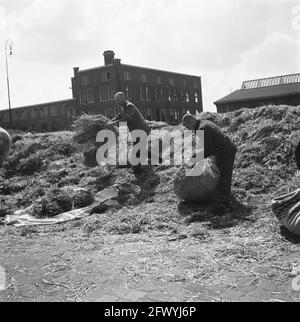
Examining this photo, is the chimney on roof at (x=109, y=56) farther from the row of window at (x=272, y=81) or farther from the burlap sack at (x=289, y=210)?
the burlap sack at (x=289, y=210)

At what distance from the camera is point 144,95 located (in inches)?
2215

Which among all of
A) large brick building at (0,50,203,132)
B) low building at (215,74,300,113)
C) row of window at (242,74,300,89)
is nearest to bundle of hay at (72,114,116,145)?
low building at (215,74,300,113)

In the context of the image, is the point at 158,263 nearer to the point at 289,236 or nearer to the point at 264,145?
the point at 289,236

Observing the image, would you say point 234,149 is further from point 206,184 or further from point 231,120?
point 231,120

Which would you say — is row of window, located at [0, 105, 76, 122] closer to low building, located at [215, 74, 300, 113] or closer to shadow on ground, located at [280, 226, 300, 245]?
low building, located at [215, 74, 300, 113]

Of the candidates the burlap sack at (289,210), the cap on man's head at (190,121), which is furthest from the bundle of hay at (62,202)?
the burlap sack at (289,210)

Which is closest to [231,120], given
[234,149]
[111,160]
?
[111,160]

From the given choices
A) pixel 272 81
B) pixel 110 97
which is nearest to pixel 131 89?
pixel 110 97

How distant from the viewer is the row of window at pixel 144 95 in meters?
53.1

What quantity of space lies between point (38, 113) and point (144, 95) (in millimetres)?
14532

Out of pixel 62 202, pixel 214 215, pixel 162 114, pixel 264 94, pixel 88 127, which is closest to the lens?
pixel 214 215

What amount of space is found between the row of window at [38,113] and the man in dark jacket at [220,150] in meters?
50.2

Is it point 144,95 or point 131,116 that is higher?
point 144,95

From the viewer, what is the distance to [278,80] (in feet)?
114
